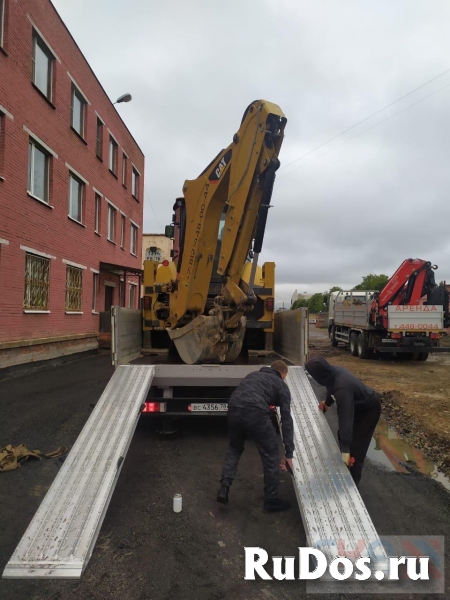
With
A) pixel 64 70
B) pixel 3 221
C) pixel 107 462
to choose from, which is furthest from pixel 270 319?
pixel 64 70

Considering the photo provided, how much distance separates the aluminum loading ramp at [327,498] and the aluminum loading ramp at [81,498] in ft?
5.44

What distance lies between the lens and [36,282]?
12.3 metres

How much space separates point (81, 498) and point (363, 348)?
42.1 ft

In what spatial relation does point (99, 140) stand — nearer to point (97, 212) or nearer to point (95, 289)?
point (97, 212)

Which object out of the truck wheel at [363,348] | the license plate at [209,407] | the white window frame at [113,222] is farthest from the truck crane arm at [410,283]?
the white window frame at [113,222]

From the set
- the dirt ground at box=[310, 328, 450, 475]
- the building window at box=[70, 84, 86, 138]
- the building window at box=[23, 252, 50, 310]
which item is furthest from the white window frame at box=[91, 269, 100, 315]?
the dirt ground at box=[310, 328, 450, 475]

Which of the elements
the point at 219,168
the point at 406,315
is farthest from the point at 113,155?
the point at 219,168

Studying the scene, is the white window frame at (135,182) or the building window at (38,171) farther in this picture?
the white window frame at (135,182)

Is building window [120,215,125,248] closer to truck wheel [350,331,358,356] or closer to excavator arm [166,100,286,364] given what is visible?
truck wheel [350,331,358,356]

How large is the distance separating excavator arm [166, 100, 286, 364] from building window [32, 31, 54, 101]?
9.19 metres

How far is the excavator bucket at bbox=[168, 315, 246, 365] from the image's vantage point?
525 cm

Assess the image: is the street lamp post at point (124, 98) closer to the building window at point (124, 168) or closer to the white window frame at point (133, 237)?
the building window at point (124, 168)

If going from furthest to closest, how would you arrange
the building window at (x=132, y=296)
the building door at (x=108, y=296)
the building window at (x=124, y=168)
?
the building window at (x=132, y=296)
the building window at (x=124, y=168)
the building door at (x=108, y=296)

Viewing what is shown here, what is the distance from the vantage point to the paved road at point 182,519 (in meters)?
2.73
